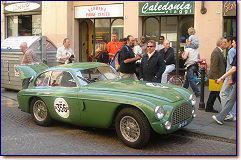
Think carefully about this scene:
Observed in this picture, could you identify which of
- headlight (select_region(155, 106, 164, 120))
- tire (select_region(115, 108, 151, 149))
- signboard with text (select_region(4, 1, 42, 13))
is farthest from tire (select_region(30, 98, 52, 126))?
signboard with text (select_region(4, 1, 42, 13))

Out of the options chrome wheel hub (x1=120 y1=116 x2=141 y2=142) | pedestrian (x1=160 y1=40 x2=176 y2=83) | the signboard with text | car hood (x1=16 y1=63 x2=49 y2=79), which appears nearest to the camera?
chrome wheel hub (x1=120 y1=116 x2=141 y2=142)

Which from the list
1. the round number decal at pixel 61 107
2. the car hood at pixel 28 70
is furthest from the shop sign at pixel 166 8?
the round number decal at pixel 61 107

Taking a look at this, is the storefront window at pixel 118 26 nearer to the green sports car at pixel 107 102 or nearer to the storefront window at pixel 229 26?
the storefront window at pixel 229 26

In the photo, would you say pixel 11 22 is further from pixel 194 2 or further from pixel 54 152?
pixel 54 152

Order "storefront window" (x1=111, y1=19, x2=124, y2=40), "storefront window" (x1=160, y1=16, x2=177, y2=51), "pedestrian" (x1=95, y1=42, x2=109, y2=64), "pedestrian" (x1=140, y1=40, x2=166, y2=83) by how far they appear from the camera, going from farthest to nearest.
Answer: "storefront window" (x1=111, y1=19, x2=124, y2=40) < "storefront window" (x1=160, y1=16, x2=177, y2=51) < "pedestrian" (x1=95, y1=42, x2=109, y2=64) < "pedestrian" (x1=140, y1=40, x2=166, y2=83)

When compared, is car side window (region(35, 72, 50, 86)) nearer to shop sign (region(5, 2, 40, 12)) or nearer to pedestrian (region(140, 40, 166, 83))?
pedestrian (region(140, 40, 166, 83))

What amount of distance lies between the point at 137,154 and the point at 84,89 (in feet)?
5.58

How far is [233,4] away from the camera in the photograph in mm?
12586

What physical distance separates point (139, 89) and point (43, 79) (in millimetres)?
2528

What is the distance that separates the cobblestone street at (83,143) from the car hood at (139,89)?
87 cm

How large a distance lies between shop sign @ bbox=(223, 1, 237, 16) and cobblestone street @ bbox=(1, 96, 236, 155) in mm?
7979

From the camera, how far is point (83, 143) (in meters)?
5.83

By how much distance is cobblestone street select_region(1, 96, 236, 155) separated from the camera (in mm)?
5367

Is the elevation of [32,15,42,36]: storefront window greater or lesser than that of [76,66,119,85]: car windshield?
greater
